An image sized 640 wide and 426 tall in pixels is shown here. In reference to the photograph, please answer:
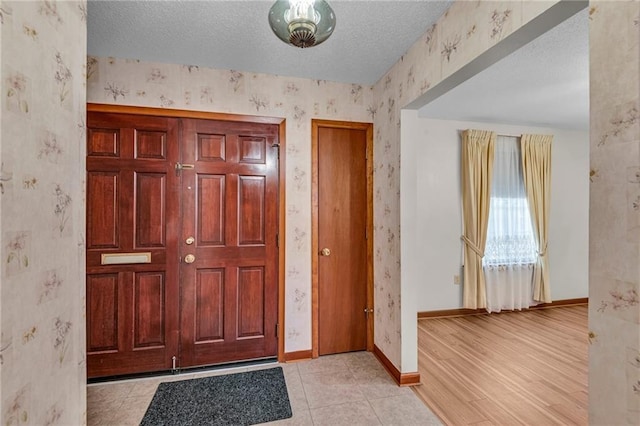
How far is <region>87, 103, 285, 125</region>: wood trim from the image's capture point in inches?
90.7

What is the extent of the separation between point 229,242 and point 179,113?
116 cm

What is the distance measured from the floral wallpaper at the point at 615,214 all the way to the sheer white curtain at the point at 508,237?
3069 millimetres

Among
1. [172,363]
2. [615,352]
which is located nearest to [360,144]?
[615,352]

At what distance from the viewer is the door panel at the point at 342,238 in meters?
2.72

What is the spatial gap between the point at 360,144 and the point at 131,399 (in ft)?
9.11

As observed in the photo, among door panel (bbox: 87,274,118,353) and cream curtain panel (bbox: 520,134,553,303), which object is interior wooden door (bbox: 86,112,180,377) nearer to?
door panel (bbox: 87,274,118,353)

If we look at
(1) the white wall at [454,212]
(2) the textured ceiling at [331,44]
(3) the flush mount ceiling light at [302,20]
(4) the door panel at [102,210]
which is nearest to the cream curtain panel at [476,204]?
(1) the white wall at [454,212]

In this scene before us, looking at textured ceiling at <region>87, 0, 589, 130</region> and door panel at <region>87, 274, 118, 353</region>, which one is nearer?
textured ceiling at <region>87, 0, 589, 130</region>

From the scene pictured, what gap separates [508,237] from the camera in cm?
388

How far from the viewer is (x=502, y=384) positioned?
90.2 inches

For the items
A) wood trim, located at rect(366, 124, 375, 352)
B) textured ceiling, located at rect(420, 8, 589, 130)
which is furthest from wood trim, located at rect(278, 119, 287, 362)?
textured ceiling, located at rect(420, 8, 589, 130)

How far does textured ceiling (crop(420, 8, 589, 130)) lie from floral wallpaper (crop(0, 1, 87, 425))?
2.46 meters

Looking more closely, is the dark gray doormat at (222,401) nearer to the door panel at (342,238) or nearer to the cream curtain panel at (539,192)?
the door panel at (342,238)

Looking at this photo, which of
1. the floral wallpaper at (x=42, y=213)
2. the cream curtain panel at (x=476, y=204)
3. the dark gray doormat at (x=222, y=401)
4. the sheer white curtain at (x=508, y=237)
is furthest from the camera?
the sheer white curtain at (x=508, y=237)
